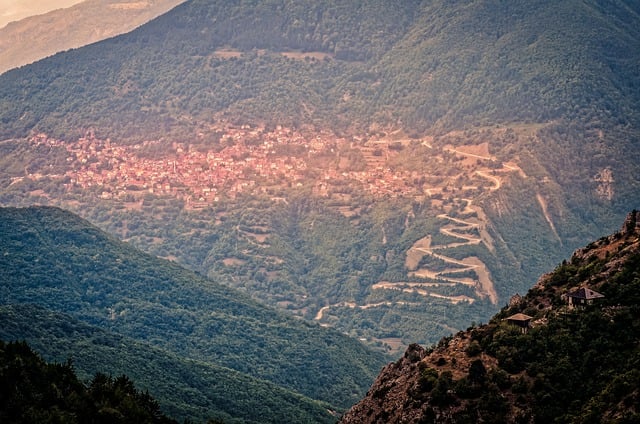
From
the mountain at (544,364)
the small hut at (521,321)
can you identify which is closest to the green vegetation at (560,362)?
the mountain at (544,364)

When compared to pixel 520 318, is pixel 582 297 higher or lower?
higher

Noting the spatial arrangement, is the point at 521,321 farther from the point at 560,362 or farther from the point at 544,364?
the point at 560,362

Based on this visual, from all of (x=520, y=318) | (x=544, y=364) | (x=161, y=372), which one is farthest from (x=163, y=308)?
(x=544, y=364)

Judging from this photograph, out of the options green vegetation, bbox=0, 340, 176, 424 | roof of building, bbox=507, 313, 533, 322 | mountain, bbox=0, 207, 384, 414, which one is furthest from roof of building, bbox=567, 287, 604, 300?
mountain, bbox=0, 207, 384, 414

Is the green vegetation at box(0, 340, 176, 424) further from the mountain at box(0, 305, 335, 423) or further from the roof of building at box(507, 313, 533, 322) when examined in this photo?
the mountain at box(0, 305, 335, 423)

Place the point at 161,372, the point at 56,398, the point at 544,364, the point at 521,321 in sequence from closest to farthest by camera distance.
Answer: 1. the point at 56,398
2. the point at 544,364
3. the point at 521,321
4. the point at 161,372

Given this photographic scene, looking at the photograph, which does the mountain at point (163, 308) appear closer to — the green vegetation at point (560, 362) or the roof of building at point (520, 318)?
the roof of building at point (520, 318)
